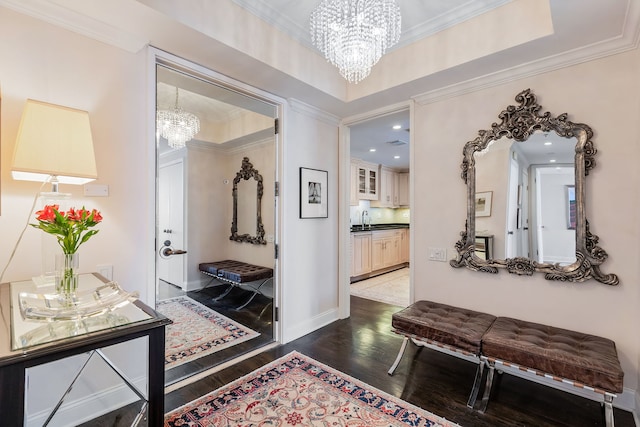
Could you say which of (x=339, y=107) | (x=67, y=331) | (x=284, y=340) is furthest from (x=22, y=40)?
(x=284, y=340)

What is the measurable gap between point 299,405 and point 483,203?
2219 mm

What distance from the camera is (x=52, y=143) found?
1.37 m

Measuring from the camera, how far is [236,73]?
252 centimetres

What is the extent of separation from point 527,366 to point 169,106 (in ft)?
14.3

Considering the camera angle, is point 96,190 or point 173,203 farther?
point 173,203

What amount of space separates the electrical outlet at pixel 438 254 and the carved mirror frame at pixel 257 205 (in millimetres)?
1938

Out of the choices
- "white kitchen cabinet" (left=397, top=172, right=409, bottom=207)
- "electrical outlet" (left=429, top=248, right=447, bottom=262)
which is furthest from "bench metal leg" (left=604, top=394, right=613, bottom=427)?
"white kitchen cabinet" (left=397, top=172, right=409, bottom=207)

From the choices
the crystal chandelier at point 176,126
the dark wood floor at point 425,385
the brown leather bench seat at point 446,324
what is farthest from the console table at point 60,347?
the crystal chandelier at point 176,126

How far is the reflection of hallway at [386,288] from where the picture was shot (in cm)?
463

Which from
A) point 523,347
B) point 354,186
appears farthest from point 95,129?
point 354,186

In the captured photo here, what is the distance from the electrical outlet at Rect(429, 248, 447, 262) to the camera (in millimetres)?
2818

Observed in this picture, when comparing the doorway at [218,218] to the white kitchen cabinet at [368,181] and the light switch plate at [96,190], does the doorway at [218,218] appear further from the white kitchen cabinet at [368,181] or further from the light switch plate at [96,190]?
the white kitchen cabinet at [368,181]

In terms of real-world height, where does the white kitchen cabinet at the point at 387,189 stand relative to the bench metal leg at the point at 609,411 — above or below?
above

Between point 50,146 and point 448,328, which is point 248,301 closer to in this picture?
point 448,328
